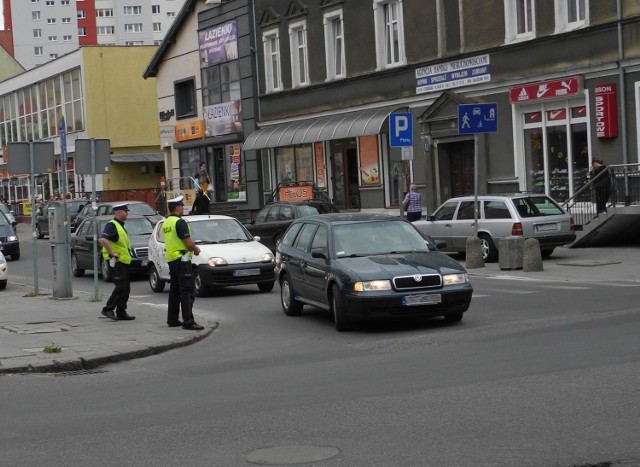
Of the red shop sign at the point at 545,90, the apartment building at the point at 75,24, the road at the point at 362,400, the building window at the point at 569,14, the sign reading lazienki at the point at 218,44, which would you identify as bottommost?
the road at the point at 362,400

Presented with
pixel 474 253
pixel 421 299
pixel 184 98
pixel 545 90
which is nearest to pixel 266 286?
pixel 474 253

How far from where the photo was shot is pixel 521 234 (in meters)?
24.0

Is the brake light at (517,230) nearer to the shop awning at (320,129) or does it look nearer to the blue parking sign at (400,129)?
the blue parking sign at (400,129)

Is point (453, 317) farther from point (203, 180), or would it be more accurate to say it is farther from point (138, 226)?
point (203, 180)

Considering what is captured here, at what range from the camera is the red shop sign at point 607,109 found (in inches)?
1080

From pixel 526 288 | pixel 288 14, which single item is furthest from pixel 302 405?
pixel 288 14

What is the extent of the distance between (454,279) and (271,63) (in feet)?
97.5

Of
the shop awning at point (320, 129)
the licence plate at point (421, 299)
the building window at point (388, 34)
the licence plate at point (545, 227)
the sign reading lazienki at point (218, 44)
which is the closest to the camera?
the licence plate at point (421, 299)

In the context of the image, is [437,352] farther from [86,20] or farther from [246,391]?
[86,20]

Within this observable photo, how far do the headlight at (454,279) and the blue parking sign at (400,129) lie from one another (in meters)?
11.0

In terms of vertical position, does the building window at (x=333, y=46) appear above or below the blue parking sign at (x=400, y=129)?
above

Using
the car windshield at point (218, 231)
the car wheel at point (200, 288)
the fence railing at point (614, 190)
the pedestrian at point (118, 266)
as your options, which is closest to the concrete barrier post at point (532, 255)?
the fence railing at point (614, 190)

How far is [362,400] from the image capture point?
9289mm

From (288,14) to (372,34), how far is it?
5.70m
